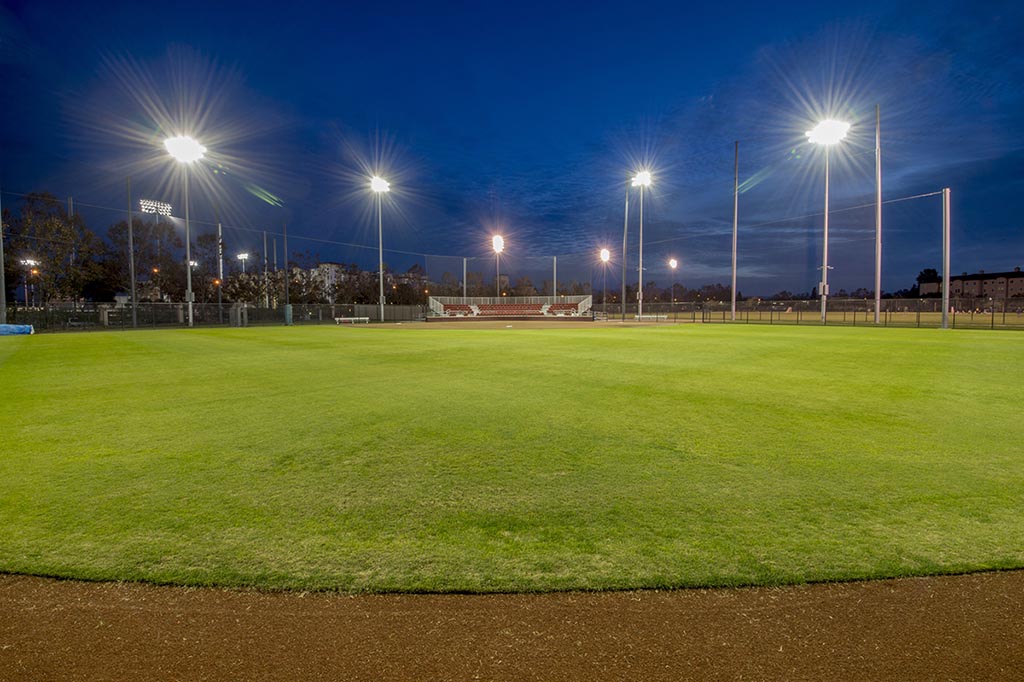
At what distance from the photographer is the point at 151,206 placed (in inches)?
2243

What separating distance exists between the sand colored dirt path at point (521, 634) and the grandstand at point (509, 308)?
64034mm

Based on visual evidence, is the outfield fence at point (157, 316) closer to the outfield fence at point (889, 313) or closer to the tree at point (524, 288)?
the outfield fence at point (889, 313)

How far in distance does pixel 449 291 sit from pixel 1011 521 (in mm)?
104377

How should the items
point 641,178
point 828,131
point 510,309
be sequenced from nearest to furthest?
point 828,131
point 641,178
point 510,309

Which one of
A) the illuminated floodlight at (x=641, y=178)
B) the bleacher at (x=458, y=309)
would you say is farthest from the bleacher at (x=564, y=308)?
the illuminated floodlight at (x=641, y=178)

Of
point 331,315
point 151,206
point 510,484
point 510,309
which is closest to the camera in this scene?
point 510,484

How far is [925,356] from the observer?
16.5 m

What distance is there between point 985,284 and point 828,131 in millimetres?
167331

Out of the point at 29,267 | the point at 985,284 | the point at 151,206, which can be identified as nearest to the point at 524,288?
the point at 151,206

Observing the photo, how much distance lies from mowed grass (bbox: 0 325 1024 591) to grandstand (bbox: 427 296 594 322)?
191 ft

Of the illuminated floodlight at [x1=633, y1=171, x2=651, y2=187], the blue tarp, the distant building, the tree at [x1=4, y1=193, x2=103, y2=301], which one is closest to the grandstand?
the illuminated floodlight at [x1=633, y1=171, x2=651, y2=187]

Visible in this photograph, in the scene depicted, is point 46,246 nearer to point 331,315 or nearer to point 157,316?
point 157,316

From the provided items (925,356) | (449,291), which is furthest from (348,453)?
(449,291)

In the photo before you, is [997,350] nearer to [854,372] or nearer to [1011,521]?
[854,372]
